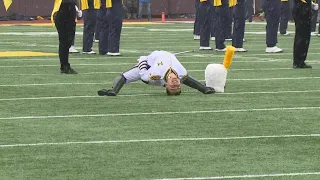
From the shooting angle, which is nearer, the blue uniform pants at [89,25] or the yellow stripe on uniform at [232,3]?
the blue uniform pants at [89,25]

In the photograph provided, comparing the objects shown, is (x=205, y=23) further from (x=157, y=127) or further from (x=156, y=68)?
(x=157, y=127)

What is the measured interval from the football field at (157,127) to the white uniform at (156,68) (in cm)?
26

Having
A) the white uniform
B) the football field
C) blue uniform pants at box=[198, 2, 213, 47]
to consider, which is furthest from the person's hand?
blue uniform pants at box=[198, 2, 213, 47]

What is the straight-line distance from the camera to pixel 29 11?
49.2m

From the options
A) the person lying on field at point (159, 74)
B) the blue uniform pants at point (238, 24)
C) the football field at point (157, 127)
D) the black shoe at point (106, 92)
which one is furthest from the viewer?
the blue uniform pants at point (238, 24)

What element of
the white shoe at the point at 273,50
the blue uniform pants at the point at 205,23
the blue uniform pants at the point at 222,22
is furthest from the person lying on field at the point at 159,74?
the blue uniform pants at the point at 205,23

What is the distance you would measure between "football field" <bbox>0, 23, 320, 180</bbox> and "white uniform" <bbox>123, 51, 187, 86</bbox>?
257 millimetres

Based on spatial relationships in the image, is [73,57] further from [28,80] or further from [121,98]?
[121,98]

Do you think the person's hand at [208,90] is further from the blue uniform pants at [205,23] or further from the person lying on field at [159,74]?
the blue uniform pants at [205,23]

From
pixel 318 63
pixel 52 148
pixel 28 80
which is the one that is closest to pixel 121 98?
pixel 28 80

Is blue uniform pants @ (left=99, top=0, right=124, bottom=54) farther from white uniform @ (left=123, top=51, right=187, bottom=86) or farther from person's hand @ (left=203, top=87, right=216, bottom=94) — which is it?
white uniform @ (left=123, top=51, right=187, bottom=86)

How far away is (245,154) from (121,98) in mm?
4690

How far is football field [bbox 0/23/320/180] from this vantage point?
9109 mm

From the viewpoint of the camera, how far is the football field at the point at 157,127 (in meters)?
9.11
